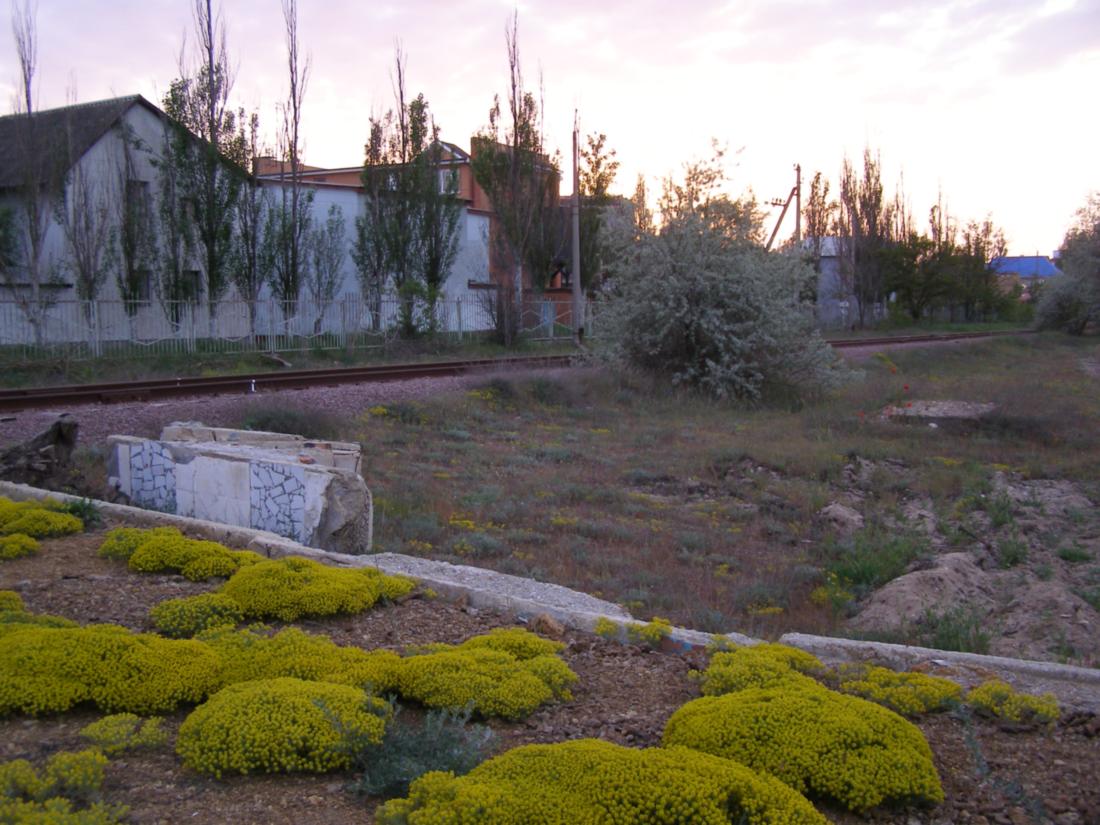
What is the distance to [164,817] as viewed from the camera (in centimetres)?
357

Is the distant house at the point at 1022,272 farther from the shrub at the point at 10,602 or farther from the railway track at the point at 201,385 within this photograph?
the shrub at the point at 10,602

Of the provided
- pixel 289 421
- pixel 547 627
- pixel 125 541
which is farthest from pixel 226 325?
pixel 547 627

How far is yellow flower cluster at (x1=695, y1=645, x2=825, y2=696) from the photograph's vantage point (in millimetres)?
4898

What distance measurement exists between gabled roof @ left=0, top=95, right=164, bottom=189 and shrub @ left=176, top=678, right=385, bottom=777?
26.1 meters

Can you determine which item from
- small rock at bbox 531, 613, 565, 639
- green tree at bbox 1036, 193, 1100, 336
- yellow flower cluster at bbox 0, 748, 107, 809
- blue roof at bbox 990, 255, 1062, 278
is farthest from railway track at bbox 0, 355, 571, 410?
blue roof at bbox 990, 255, 1062, 278

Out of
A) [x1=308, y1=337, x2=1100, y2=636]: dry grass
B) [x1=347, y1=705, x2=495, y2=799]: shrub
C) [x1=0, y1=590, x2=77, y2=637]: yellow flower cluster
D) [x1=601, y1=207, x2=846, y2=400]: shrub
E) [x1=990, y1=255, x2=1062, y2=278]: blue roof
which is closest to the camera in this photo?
[x1=347, y1=705, x2=495, y2=799]: shrub

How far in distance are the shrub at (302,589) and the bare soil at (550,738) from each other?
11 centimetres

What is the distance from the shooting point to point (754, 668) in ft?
16.5

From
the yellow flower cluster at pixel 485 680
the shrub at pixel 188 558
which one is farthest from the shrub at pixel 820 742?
the shrub at pixel 188 558

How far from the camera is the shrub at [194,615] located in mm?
5482

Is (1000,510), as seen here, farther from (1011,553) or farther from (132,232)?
(132,232)

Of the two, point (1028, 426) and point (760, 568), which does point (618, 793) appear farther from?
point (1028, 426)

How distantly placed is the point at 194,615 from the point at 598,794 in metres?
2.99

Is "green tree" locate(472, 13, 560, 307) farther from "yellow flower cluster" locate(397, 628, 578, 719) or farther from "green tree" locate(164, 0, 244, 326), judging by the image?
"yellow flower cluster" locate(397, 628, 578, 719)
